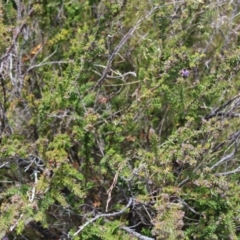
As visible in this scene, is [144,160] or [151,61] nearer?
[144,160]

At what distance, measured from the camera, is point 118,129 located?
6.57 ft

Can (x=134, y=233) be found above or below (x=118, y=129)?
below

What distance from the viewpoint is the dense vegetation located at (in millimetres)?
1794

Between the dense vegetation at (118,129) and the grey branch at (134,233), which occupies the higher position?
the dense vegetation at (118,129)

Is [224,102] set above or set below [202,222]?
above

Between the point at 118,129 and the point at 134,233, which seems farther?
the point at 118,129

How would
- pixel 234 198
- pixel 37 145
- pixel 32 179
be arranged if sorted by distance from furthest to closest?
pixel 32 179 → pixel 37 145 → pixel 234 198

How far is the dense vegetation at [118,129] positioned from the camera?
1794 mm

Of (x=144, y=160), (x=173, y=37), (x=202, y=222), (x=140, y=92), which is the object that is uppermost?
(x=173, y=37)

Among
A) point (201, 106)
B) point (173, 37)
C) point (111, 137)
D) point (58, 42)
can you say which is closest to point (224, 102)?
point (201, 106)

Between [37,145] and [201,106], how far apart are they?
67 cm

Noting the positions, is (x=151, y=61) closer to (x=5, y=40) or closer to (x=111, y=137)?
(x=111, y=137)

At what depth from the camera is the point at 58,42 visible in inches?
90.7

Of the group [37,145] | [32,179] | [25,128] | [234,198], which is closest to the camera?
[234,198]
